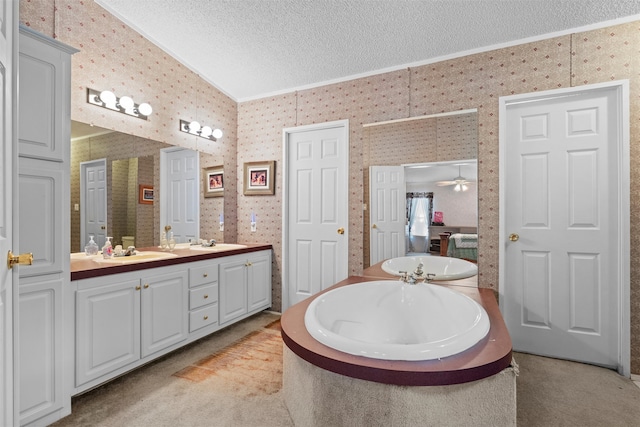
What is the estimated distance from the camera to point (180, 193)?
10.6ft

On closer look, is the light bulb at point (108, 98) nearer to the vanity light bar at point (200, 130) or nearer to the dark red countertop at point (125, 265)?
the vanity light bar at point (200, 130)

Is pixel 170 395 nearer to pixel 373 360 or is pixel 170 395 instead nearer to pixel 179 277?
pixel 179 277

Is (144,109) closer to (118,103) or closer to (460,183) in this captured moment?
(118,103)

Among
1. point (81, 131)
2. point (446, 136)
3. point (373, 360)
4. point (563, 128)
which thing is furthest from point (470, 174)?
point (81, 131)

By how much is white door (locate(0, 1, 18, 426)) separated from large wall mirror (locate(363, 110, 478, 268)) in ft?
8.00

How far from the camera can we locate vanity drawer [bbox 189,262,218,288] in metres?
2.67

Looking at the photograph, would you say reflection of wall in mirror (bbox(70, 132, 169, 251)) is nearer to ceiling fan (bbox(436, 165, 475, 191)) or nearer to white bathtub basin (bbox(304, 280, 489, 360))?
white bathtub basin (bbox(304, 280, 489, 360))

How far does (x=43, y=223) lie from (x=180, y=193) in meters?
1.55

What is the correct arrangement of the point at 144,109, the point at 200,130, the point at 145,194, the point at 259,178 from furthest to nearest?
1. the point at 259,178
2. the point at 200,130
3. the point at 145,194
4. the point at 144,109

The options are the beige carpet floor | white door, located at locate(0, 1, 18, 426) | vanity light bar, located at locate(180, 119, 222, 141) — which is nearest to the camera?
white door, located at locate(0, 1, 18, 426)

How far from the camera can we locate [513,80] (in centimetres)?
257

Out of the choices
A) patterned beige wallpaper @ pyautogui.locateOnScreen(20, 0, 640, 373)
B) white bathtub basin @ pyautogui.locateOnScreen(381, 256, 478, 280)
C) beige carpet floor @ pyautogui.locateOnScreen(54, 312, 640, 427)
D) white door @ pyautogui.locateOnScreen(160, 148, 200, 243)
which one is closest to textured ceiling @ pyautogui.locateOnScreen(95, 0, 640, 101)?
patterned beige wallpaper @ pyautogui.locateOnScreen(20, 0, 640, 373)

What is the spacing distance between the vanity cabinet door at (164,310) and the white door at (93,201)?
59 centimetres

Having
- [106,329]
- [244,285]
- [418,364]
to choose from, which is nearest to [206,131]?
[244,285]
